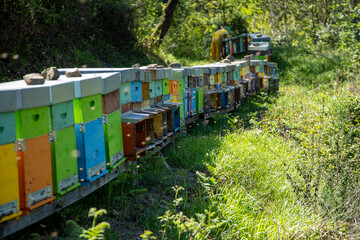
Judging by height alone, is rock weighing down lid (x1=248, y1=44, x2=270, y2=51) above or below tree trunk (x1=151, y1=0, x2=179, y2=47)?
below

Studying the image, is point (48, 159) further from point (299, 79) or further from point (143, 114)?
point (299, 79)

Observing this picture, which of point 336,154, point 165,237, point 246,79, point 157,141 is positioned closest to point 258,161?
point 336,154

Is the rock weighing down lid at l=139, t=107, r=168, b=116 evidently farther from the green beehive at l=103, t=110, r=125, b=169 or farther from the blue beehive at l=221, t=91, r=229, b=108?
the blue beehive at l=221, t=91, r=229, b=108

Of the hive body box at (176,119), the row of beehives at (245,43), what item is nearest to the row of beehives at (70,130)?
the hive body box at (176,119)

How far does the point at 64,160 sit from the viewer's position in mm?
3176

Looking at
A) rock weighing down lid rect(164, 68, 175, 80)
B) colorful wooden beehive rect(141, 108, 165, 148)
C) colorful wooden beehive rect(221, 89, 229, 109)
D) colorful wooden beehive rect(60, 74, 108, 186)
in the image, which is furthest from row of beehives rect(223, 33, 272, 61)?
colorful wooden beehive rect(60, 74, 108, 186)

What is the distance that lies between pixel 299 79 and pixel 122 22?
652cm

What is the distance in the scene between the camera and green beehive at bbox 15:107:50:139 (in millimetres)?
2783

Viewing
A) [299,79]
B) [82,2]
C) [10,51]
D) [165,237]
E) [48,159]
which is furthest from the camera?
[299,79]

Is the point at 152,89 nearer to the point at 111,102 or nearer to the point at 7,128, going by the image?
the point at 111,102

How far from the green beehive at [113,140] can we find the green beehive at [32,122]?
2.66ft

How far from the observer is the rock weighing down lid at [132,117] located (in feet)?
13.9

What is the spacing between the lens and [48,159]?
9.86 feet

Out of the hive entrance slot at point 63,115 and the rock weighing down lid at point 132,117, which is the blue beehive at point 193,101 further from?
the hive entrance slot at point 63,115
